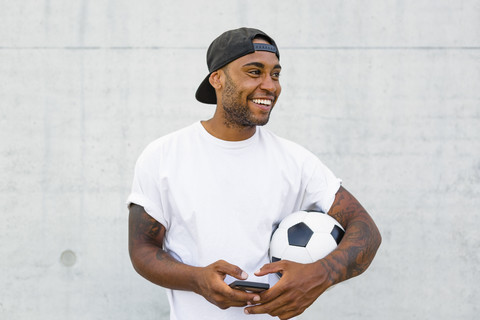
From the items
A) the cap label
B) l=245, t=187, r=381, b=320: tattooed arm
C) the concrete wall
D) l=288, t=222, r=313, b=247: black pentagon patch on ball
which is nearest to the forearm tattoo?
l=245, t=187, r=381, b=320: tattooed arm

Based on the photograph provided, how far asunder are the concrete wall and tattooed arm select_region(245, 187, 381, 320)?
1.52 meters

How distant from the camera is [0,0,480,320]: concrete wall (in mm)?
3492

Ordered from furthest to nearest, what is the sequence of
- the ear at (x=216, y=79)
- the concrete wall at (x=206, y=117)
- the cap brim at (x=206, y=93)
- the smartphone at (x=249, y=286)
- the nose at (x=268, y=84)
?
1. the concrete wall at (x=206, y=117)
2. the cap brim at (x=206, y=93)
3. the ear at (x=216, y=79)
4. the nose at (x=268, y=84)
5. the smartphone at (x=249, y=286)

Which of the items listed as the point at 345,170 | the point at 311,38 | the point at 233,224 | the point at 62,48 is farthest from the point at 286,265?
the point at 62,48

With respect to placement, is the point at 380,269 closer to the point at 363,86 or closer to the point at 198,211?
the point at 363,86

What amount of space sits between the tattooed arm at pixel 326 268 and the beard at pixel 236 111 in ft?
1.41

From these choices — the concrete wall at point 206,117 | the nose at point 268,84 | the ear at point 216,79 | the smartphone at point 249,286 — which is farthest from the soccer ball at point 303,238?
the concrete wall at point 206,117

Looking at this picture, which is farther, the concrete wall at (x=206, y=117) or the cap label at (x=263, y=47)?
the concrete wall at (x=206, y=117)

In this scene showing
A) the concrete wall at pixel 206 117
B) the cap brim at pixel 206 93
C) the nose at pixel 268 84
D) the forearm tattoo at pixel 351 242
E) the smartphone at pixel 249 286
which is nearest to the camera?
the smartphone at pixel 249 286

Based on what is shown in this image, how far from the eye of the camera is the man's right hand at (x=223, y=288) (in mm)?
1685

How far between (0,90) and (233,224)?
2251 mm

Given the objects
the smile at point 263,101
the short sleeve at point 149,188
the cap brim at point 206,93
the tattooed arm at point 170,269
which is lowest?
the tattooed arm at point 170,269

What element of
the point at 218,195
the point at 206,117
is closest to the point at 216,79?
the point at 218,195

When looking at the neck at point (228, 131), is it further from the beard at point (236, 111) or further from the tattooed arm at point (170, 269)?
the tattooed arm at point (170, 269)
